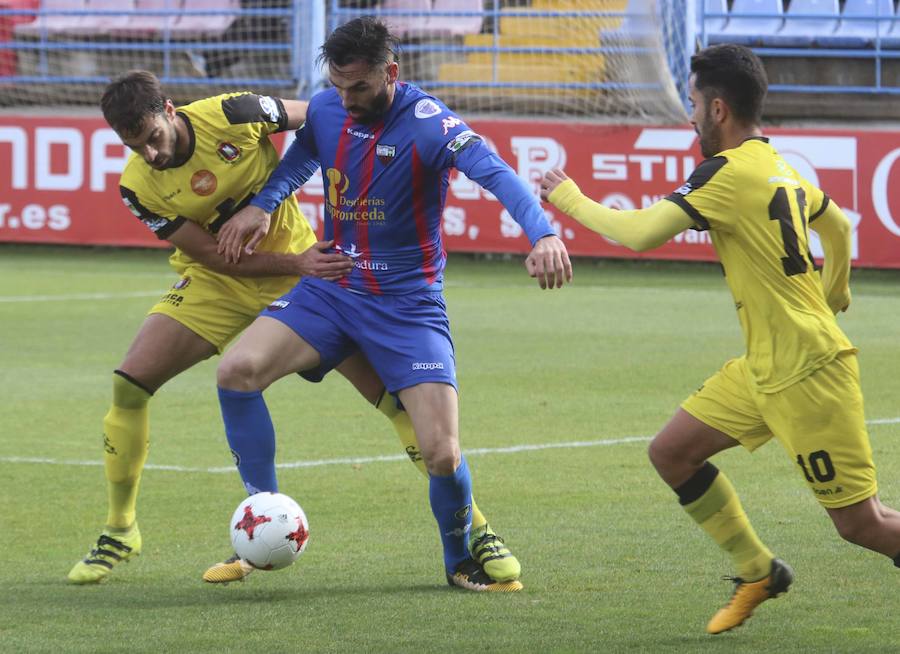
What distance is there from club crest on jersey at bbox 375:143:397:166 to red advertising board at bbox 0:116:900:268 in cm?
1057

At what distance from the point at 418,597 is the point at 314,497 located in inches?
70.0

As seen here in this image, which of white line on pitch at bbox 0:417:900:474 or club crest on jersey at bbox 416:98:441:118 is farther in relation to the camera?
white line on pitch at bbox 0:417:900:474

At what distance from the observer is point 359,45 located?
5.33 m

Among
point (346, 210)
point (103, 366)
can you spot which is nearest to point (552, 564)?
point (346, 210)

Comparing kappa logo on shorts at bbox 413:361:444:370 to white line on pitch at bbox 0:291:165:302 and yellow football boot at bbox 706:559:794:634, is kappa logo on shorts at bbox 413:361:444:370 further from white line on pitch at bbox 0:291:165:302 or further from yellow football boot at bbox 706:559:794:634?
white line on pitch at bbox 0:291:165:302

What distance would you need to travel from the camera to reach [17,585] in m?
5.54

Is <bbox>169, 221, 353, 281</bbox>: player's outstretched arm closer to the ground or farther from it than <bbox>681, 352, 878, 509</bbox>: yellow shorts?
farther from it

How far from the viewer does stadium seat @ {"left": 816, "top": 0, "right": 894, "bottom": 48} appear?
18484 millimetres

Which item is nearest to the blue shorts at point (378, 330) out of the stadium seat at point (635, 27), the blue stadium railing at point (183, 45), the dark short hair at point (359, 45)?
the dark short hair at point (359, 45)

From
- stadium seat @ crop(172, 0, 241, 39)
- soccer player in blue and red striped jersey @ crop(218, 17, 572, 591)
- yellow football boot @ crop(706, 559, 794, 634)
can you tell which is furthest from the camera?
stadium seat @ crop(172, 0, 241, 39)

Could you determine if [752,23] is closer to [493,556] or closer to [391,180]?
[391,180]

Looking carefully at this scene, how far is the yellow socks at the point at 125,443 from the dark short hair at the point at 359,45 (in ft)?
4.80

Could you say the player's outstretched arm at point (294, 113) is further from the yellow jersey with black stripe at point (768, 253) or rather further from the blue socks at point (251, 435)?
the yellow jersey with black stripe at point (768, 253)

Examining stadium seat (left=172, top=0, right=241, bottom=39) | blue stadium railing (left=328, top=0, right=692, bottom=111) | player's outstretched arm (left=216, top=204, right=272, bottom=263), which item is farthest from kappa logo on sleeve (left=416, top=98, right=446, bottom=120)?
stadium seat (left=172, top=0, right=241, bottom=39)
